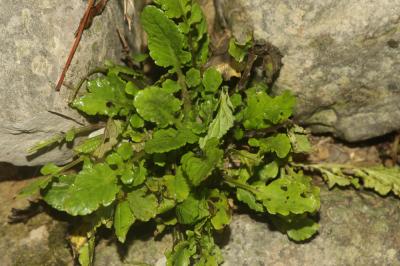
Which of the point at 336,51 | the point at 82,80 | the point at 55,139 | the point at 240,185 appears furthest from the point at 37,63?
the point at 336,51

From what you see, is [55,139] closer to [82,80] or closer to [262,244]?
[82,80]

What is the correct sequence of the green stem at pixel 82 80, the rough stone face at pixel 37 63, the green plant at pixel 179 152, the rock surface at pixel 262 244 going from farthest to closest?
the rock surface at pixel 262 244 < the green stem at pixel 82 80 < the green plant at pixel 179 152 < the rough stone face at pixel 37 63

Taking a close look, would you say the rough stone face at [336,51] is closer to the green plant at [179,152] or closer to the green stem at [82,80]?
the green plant at [179,152]

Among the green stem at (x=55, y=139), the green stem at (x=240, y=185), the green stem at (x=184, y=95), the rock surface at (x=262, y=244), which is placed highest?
the green stem at (x=184, y=95)

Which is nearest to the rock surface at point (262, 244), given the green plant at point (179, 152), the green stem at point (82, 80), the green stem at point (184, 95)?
the green plant at point (179, 152)

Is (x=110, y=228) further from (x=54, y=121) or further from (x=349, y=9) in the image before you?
(x=349, y=9)

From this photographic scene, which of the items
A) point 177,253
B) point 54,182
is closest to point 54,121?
point 54,182

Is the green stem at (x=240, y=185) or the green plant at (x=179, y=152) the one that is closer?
the green plant at (x=179, y=152)
